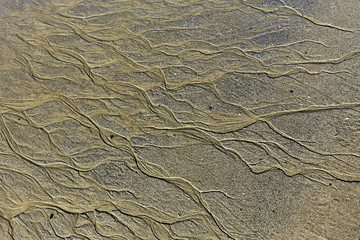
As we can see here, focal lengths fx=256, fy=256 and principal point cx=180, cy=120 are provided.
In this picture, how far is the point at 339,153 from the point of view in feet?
13.6

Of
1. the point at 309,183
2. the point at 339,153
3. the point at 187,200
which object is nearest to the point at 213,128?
the point at 187,200

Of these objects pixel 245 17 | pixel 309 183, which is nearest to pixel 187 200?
pixel 309 183

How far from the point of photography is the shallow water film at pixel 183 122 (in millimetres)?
3908

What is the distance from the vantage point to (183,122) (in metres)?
4.59

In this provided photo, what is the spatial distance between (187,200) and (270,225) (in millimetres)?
1271

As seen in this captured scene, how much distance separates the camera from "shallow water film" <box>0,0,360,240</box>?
3.91 metres

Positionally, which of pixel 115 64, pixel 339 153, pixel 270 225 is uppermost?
pixel 115 64

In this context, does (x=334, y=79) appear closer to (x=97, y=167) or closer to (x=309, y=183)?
(x=309, y=183)

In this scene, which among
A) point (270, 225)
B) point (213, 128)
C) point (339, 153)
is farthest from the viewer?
point (213, 128)

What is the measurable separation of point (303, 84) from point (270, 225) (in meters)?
2.63

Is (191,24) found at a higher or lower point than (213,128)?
higher

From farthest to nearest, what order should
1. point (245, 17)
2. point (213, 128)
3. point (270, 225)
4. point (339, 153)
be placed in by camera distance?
Answer: point (245, 17) → point (213, 128) → point (339, 153) → point (270, 225)

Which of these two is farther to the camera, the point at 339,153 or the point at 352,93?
the point at 352,93

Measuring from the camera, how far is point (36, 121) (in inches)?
188
